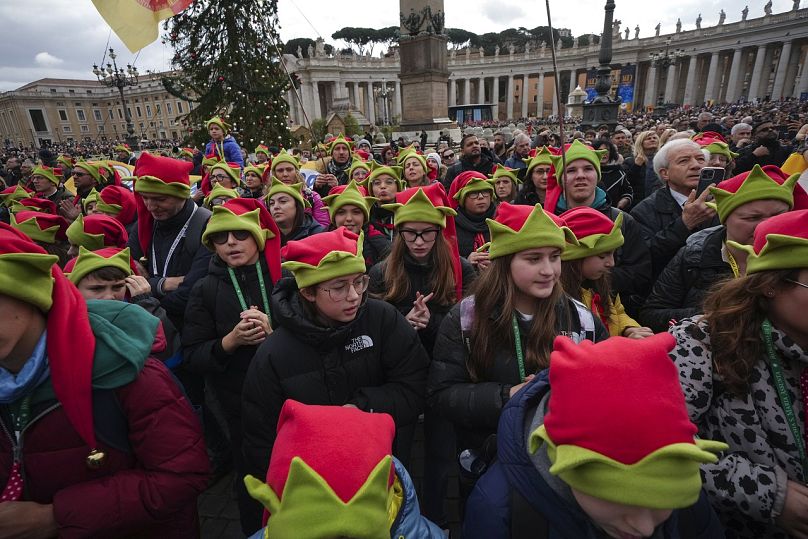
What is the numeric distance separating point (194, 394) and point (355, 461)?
2757 millimetres

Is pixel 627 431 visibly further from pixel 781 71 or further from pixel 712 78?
pixel 712 78

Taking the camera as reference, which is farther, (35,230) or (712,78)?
(712,78)

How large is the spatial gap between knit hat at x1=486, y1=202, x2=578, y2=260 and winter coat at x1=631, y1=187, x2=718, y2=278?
61.9 inches

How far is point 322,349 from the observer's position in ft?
7.04

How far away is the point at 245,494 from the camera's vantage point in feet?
8.46

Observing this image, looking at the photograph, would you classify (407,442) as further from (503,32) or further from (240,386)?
(503,32)

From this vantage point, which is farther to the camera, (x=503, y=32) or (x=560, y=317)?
(x=503, y=32)

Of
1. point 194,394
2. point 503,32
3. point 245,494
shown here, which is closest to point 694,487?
point 245,494

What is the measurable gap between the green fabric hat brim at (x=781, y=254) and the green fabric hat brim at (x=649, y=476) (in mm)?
844

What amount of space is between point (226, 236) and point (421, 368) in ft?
5.03

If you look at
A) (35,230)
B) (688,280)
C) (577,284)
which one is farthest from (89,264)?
(688,280)

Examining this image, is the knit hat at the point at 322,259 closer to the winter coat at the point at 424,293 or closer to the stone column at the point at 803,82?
the winter coat at the point at 424,293

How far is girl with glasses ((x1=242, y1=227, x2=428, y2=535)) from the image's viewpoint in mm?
2096

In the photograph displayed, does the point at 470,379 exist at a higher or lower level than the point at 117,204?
lower
